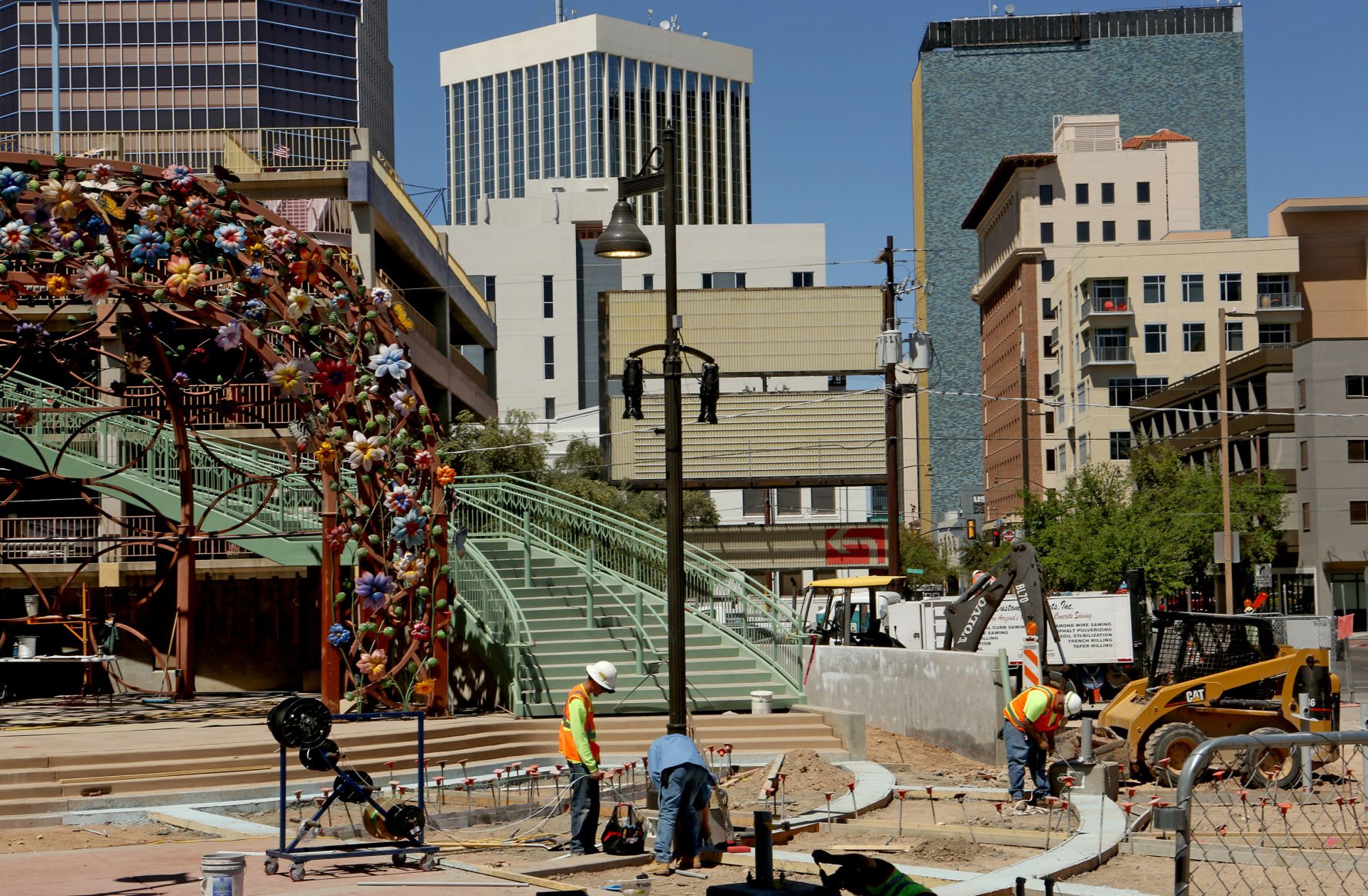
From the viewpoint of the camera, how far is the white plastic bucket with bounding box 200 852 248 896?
32.3 feet

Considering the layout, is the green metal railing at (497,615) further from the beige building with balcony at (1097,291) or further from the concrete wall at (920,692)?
the beige building with balcony at (1097,291)

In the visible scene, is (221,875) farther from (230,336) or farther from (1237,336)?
(1237,336)

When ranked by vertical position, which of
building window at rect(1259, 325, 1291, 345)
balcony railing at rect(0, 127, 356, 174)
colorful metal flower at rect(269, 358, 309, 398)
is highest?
balcony railing at rect(0, 127, 356, 174)

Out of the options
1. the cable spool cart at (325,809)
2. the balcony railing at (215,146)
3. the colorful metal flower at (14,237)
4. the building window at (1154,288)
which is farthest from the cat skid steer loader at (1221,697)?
the building window at (1154,288)

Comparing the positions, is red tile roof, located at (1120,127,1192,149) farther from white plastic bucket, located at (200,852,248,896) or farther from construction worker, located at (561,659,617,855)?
white plastic bucket, located at (200,852,248,896)

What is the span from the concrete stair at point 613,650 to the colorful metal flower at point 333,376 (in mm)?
4435

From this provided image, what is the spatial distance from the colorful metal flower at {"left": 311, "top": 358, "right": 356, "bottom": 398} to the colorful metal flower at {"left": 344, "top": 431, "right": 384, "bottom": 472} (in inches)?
28.3

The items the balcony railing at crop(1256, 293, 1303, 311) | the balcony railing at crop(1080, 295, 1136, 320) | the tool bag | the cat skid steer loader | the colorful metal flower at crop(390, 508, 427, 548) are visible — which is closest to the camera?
the tool bag

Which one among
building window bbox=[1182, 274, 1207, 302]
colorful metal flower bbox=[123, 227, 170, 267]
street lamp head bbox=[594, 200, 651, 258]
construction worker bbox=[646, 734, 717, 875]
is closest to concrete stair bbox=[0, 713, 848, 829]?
construction worker bbox=[646, 734, 717, 875]

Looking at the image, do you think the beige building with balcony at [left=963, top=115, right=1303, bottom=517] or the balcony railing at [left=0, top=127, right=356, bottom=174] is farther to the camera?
the beige building with balcony at [left=963, top=115, right=1303, bottom=517]

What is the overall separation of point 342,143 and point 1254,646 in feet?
103

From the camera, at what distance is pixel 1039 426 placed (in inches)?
4395

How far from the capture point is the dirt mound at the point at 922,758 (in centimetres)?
2025

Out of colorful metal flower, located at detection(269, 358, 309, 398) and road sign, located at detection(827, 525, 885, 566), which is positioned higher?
colorful metal flower, located at detection(269, 358, 309, 398)
